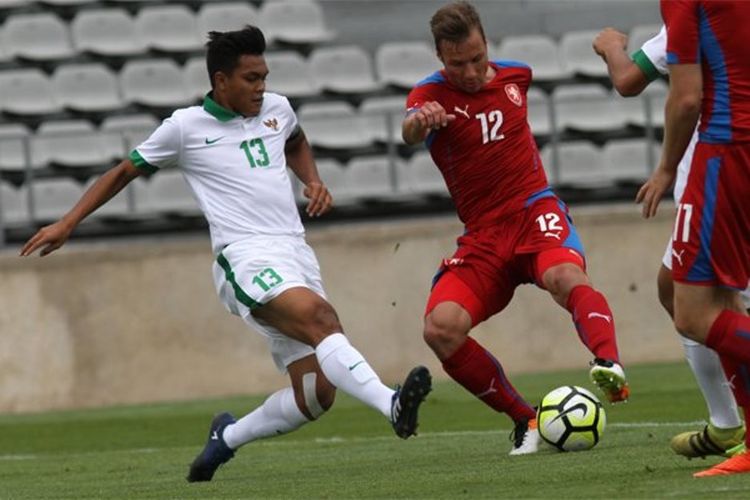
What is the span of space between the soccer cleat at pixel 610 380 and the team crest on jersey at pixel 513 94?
2.00 meters

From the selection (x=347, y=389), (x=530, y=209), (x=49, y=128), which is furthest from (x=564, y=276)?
(x=49, y=128)

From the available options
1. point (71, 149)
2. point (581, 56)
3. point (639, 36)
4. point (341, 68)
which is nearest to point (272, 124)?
point (71, 149)

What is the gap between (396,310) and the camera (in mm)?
16438

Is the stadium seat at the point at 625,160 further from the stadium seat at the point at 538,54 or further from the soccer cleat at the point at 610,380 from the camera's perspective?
the soccer cleat at the point at 610,380

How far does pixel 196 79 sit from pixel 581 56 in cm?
429

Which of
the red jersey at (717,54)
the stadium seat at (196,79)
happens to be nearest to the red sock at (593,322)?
the red jersey at (717,54)

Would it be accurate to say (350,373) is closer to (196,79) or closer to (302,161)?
(302,161)

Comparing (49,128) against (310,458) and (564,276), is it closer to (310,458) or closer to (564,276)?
(310,458)

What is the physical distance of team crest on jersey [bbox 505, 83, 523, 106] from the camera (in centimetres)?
893

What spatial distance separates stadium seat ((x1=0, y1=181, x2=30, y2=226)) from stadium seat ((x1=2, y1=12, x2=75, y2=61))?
2.66 m

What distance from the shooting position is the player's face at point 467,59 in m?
8.48

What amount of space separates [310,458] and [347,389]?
2097mm

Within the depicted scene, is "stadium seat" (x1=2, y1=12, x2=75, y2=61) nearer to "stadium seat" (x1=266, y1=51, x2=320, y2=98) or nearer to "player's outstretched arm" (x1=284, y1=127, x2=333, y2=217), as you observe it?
"stadium seat" (x1=266, y1=51, x2=320, y2=98)

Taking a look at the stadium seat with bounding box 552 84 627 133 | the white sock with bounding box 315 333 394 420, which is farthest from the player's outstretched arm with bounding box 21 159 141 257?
the stadium seat with bounding box 552 84 627 133
